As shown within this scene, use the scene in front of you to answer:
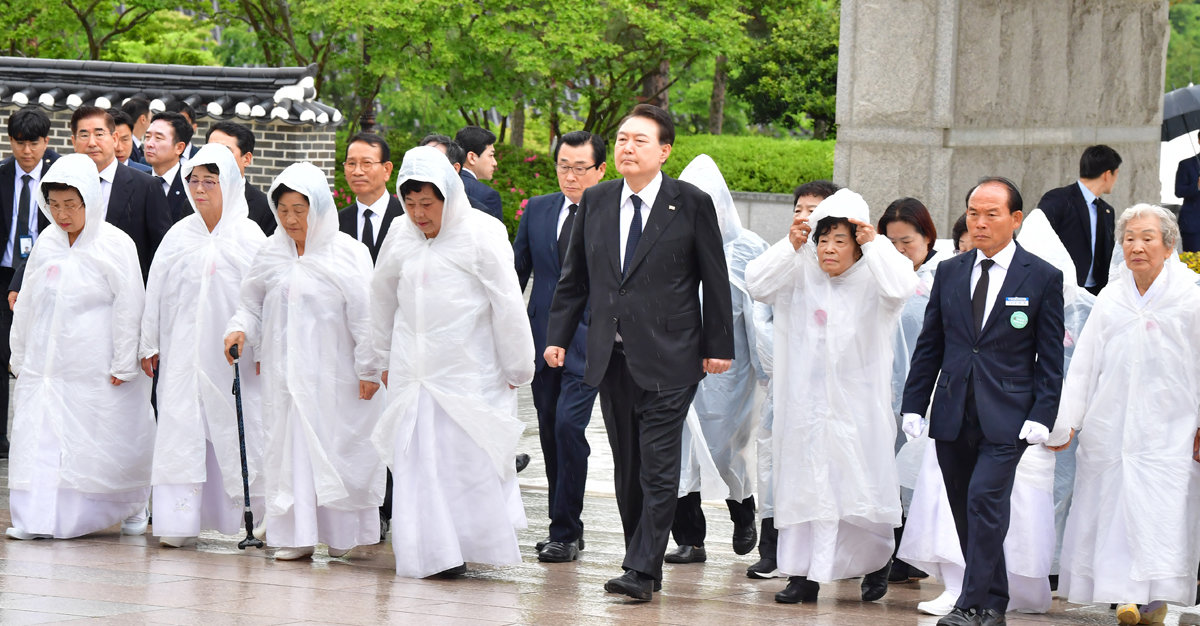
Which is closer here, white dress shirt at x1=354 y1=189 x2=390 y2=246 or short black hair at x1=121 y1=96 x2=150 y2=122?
white dress shirt at x1=354 y1=189 x2=390 y2=246

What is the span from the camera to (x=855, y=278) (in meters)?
6.36

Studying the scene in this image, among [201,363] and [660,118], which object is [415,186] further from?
[201,363]

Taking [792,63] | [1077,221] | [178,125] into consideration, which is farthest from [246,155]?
[792,63]

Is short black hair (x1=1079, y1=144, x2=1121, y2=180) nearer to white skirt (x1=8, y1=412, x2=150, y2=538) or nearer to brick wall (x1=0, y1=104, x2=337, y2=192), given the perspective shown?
white skirt (x1=8, y1=412, x2=150, y2=538)

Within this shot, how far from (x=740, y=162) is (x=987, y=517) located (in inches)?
753

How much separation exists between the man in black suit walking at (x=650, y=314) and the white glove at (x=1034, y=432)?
1177 millimetres

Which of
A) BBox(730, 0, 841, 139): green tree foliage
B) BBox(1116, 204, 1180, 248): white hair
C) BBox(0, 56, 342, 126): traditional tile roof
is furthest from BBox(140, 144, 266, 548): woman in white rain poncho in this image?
BBox(730, 0, 841, 139): green tree foliage

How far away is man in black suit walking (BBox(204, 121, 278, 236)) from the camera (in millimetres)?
8438

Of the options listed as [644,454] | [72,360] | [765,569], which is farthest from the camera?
[72,360]

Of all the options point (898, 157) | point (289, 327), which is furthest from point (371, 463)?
point (898, 157)

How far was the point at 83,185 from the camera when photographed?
24.4 feet

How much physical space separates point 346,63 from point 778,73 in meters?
7.63

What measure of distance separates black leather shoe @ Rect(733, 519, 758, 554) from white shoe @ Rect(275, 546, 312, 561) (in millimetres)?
1946

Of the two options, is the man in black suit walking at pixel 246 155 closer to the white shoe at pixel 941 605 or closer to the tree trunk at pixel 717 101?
the white shoe at pixel 941 605
